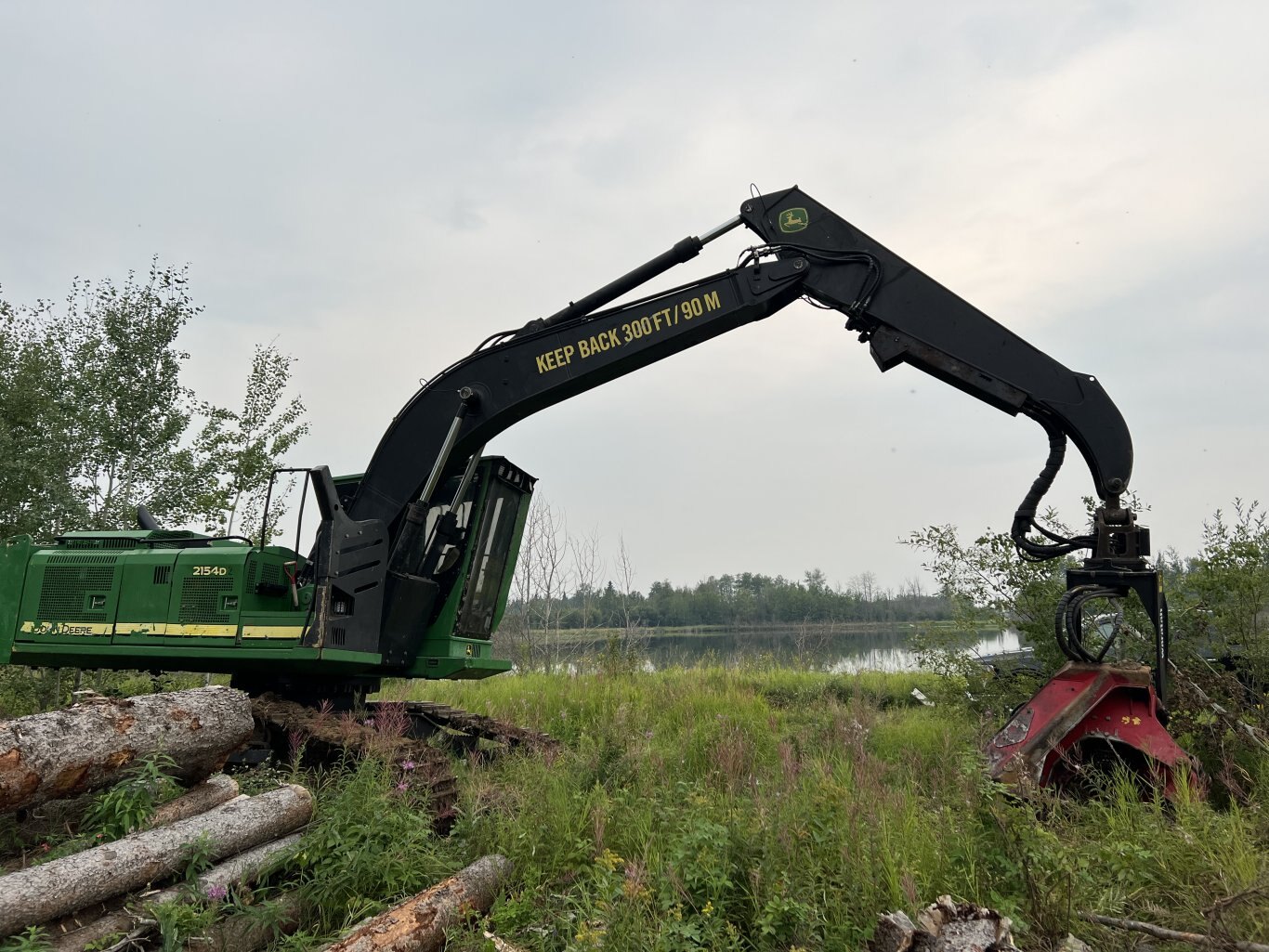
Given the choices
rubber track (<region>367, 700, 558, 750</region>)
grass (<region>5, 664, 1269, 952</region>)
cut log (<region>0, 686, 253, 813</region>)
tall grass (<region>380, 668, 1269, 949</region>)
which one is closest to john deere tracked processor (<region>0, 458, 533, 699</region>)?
rubber track (<region>367, 700, 558, 750</region>)

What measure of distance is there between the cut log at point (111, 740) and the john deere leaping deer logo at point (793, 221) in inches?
205

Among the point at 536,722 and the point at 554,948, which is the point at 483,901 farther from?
the point at 536,722

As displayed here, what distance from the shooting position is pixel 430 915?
4.11 m

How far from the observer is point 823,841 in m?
4.18

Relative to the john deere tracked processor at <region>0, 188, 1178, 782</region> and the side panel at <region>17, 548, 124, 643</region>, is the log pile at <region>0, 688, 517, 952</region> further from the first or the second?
the side panel at <region>17, 548, 124, 643</region>

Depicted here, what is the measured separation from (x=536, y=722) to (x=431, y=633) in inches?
107

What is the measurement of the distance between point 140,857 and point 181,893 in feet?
0.85

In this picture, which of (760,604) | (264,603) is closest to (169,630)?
(264,603)

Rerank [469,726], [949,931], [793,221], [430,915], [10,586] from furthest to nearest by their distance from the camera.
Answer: [469,726], [10,586], [793,221], [430,915], [949,931]

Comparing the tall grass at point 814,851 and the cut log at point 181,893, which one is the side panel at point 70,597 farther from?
the tall grass at point 814,851

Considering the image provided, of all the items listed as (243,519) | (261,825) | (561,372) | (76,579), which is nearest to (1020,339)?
(561,372)

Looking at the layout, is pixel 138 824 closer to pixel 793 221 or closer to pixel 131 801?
pixel 131 801

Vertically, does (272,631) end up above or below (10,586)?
below

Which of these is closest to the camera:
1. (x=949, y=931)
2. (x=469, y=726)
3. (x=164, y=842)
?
(x=949, y=931)
